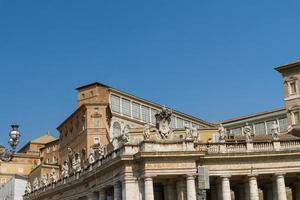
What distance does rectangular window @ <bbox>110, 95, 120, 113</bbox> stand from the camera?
101438mm

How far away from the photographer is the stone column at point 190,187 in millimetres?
44594

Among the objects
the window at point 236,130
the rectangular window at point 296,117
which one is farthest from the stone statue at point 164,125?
the window at point 236,130

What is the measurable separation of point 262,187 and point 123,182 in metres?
14.3

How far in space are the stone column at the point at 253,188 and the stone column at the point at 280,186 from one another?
6.06 ft

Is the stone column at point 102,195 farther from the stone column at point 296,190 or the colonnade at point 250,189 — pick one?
the stone column at point 296,190

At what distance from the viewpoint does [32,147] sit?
138625mm

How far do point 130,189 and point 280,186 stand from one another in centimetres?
1274

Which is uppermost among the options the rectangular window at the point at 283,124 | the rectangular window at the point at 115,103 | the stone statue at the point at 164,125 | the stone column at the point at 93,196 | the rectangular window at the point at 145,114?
the rectangular window at the point at 115,103

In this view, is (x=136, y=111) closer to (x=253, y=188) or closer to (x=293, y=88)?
(x=293, y=88)

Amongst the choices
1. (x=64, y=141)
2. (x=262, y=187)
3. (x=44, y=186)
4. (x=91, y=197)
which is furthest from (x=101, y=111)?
(x=262, y=187)

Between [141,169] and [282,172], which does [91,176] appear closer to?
[141,169]

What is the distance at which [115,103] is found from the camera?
10181 centimetres

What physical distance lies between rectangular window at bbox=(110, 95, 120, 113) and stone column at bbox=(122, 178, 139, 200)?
55.5 m

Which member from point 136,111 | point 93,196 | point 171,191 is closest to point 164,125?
point 171,191
